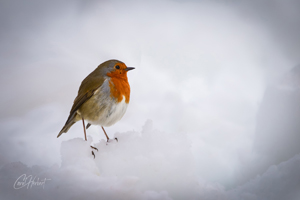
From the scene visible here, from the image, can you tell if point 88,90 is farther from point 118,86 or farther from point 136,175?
point 136,175

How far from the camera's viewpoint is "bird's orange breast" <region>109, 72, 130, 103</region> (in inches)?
73.9

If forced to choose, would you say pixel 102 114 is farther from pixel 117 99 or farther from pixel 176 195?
pixel 176 195

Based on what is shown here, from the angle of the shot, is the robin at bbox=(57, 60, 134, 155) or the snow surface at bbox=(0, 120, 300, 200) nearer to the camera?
the snow surface at bbox=(0, 120, 300, 200)

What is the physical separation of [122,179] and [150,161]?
0.92ft

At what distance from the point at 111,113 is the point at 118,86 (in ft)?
0.72

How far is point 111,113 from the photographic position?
1871 millimetres

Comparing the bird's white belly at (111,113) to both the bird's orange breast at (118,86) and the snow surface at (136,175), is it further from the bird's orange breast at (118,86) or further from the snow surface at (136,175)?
the snow surface at (136,175)

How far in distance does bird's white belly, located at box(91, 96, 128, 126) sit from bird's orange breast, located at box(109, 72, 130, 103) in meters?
0.05

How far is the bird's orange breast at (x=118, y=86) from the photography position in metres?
1.88

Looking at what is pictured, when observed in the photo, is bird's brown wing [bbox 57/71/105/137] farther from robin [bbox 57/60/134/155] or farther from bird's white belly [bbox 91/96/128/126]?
Answer: bird's white belly [bbox 91/96/128/126]

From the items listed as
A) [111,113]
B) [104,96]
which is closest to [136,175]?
[111,113]

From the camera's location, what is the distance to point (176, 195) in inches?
72.2

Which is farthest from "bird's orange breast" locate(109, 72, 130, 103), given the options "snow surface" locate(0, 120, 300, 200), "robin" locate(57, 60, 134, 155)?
"snow surface" locate(0, 120, 300, 200)

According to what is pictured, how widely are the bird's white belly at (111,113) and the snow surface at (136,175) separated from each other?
217 mm
